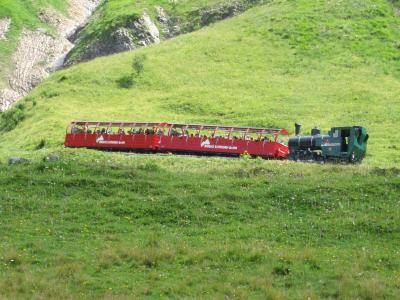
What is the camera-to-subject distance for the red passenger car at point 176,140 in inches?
2173

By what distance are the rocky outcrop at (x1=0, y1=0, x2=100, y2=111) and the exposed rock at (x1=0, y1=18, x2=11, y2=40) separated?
325 centimetres

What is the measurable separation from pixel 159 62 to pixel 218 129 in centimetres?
3902

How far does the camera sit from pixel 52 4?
6585 inches

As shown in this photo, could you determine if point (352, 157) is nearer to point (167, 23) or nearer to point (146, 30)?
point (146, 30)

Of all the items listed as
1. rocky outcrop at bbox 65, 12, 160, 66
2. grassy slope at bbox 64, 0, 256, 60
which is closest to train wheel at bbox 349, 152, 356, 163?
rocky outcrop at bbox 65, 12, 160, 66

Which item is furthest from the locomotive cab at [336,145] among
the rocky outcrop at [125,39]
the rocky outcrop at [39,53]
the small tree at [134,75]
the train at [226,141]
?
the rocky outcrop at [39,53]

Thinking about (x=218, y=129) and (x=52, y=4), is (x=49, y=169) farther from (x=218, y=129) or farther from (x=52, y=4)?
(x=52, y=4)

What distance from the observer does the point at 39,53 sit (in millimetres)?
143125

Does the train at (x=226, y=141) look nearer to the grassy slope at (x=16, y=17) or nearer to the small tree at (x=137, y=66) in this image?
the small tree at (x=137, y=66)

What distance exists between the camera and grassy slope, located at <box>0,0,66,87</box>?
135m

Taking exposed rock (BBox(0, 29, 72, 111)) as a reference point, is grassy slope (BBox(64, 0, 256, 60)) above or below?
above

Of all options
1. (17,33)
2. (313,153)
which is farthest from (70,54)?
(313,153)

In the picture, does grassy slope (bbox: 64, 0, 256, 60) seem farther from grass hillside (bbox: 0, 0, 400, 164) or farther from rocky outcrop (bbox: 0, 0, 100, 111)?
grass hillside (bbox: 0, 0, 400, 164)

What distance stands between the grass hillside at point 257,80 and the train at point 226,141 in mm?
5847
